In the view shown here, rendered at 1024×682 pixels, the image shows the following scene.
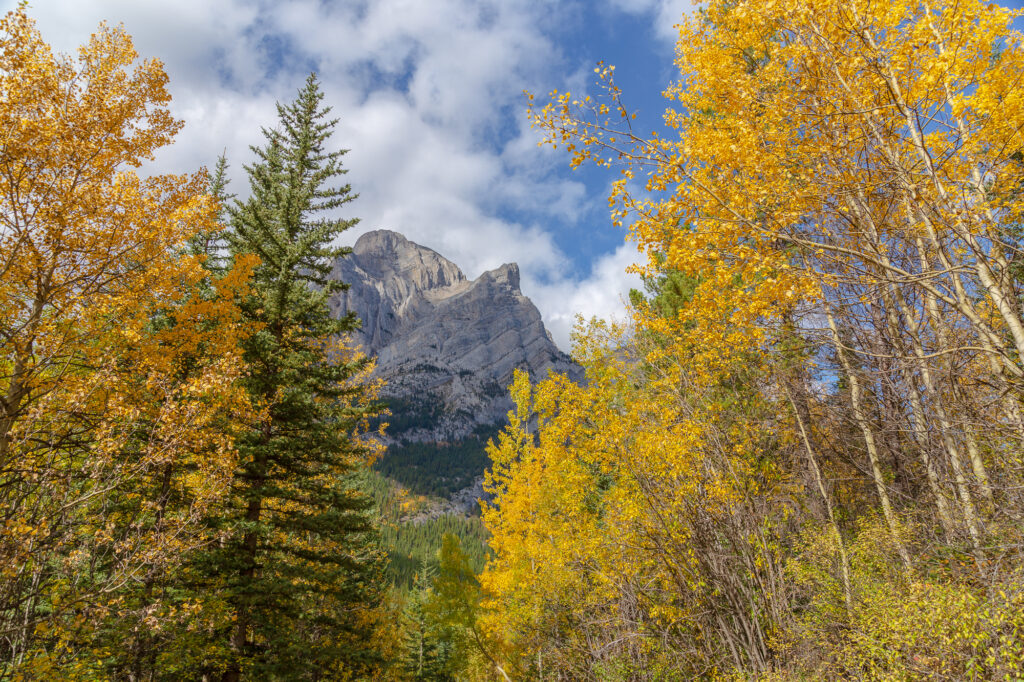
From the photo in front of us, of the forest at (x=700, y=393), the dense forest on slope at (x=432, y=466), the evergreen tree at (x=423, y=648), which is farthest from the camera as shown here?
the dense forest on slope at (x=432, y=466)

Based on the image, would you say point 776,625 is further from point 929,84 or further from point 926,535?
point 929,84

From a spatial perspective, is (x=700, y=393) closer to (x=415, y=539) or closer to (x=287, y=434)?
(x=287, y=434)

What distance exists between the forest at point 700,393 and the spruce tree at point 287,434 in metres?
0.11

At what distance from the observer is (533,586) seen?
35.1 feet

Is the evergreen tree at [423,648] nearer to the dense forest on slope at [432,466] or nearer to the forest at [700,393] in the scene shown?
the forest at [700,393]

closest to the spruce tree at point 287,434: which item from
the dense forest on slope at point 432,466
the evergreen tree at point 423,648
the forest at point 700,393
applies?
the forest at point 700,393

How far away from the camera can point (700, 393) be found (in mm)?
6637

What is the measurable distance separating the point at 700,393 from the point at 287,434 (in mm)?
8909

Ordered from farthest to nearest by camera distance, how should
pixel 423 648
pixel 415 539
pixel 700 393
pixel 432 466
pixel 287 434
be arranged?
pixel 432 466 < pixel 415 539 < pixel 423 648 < pixel 287 434 < pixel 700 393

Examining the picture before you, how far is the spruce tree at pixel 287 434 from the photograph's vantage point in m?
8.97

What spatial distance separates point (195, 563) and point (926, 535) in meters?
12.5

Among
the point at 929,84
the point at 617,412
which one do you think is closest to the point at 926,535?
the point at 617,412

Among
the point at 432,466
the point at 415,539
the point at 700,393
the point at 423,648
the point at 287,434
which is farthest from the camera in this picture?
the point at 432,466

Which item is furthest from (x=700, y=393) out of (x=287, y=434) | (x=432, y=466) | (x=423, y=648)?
(x=432, y=466)
